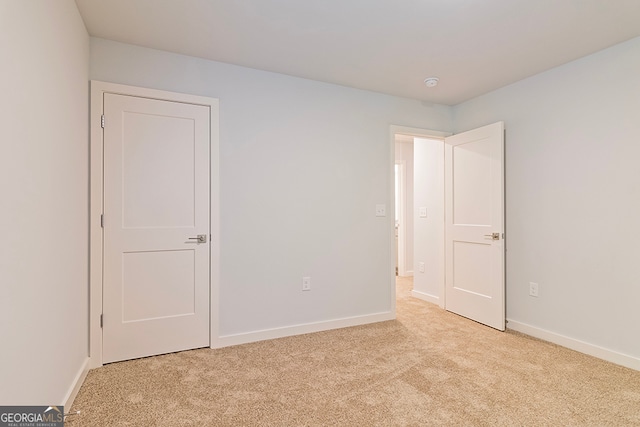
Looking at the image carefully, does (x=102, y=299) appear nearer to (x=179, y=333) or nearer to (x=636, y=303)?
(x=179, y=333)

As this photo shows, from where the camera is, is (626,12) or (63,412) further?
(626,12)

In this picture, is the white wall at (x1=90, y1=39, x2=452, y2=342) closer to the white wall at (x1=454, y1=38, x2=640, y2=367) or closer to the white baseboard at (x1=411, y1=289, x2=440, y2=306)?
the white baseboard at (x1=411, y1=289, x2=440, y2=306)

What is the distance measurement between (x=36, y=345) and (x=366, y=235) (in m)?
2.72

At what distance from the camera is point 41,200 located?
1534mm

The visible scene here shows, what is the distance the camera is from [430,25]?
7.56ft

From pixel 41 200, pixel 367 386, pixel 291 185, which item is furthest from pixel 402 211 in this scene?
pixel 41 200

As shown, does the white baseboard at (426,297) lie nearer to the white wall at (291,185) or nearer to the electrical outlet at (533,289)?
the white wall at (291,185)

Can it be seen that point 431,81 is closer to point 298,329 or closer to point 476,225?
point 476,225

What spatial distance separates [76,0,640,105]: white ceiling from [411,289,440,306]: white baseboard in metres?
2.61

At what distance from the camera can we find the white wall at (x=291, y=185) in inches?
113

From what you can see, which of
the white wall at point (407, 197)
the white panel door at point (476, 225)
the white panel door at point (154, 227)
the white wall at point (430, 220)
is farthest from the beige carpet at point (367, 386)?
the white wall at point (407, 197)

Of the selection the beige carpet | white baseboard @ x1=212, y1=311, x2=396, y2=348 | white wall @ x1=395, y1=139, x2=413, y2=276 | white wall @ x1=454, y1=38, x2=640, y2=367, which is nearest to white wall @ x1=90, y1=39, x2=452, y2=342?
white baseboard @ x1=212, y1=311, x2=396, y2=348

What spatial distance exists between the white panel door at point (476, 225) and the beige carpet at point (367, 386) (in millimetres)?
580

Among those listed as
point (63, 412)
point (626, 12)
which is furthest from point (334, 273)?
point (626, 12)
